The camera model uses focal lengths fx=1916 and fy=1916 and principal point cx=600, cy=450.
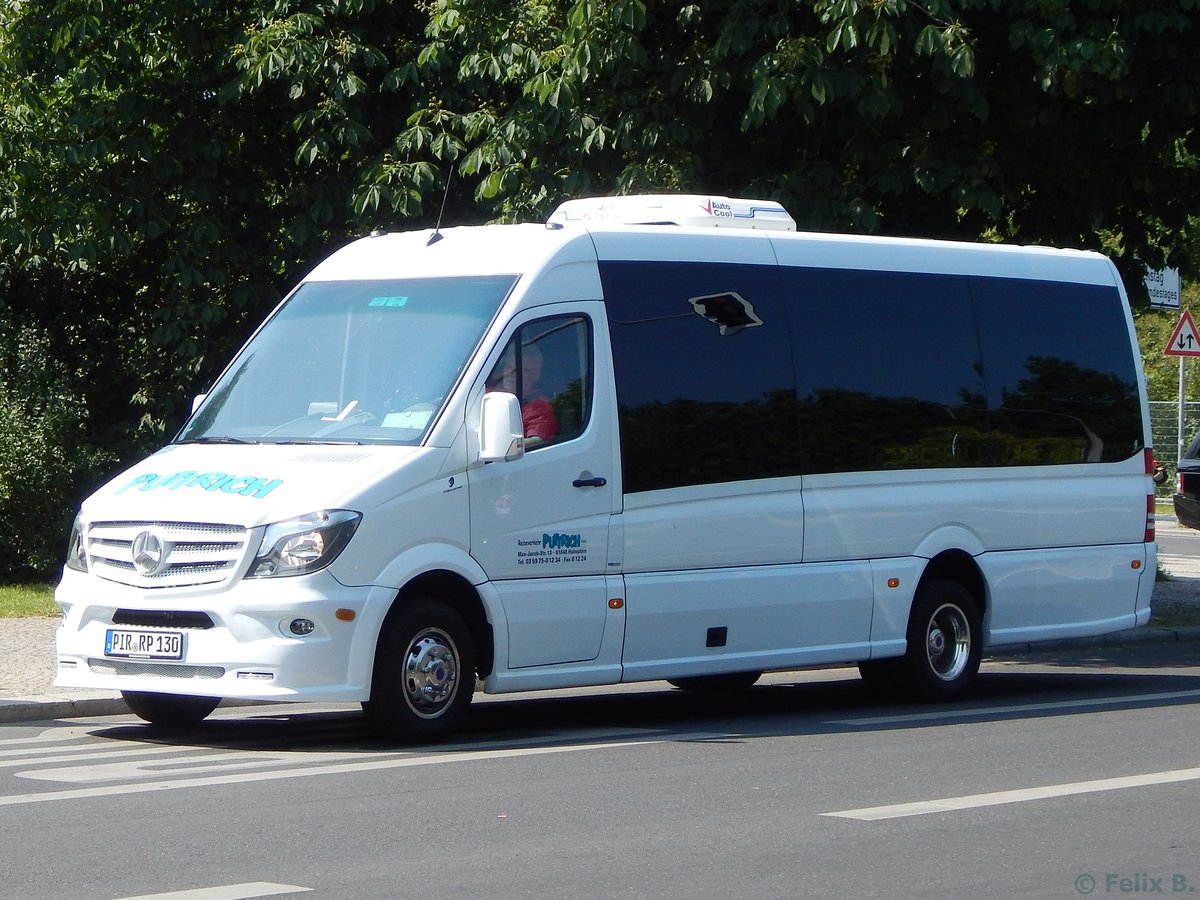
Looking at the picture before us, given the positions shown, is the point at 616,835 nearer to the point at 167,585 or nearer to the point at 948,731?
the point at 167,585

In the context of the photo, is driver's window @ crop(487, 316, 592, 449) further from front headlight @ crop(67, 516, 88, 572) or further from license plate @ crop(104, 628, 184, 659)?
front headlight @ crop(67, 516, 88, 572)

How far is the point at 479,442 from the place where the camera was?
966 cm

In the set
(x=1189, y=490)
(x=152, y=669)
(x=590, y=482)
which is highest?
(x=1189, y=490)

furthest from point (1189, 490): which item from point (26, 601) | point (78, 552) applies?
point (78, 552)

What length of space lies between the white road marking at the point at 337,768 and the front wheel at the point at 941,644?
6.89 feet

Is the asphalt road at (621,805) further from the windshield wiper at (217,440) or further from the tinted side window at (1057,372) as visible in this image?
the tinted side window at (1057,372)

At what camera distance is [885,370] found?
39.1ft

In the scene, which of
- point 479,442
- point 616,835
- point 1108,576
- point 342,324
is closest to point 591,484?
point 479,442

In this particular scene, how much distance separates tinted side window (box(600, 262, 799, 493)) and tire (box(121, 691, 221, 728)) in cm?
260

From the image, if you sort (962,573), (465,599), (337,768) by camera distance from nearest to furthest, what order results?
(337,768) → (465,599) → (962,573)

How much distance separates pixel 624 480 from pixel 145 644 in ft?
8.77

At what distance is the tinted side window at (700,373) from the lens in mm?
10516

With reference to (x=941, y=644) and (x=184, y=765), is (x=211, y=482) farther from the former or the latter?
(x=941, y=644)

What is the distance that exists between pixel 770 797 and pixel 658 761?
1.20 metres
